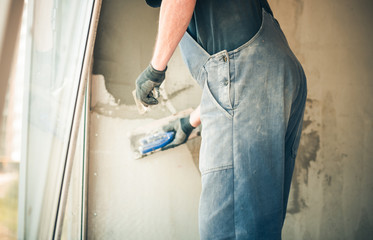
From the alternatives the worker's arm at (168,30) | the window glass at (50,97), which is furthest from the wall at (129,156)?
the worker's arm at (168,30)

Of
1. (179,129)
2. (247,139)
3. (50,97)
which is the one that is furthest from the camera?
(179,129)

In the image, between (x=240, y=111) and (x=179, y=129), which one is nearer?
(x=240, y=111)

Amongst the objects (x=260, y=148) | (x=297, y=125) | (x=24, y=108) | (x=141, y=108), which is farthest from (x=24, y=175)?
(x=297, y=125)

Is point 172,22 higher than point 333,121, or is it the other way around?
point 172,22

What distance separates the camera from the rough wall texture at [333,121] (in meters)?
1.60

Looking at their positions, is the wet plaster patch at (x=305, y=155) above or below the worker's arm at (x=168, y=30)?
below

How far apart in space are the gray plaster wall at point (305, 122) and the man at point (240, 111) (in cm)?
73

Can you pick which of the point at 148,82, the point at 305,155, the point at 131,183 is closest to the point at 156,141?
the point at 131,183

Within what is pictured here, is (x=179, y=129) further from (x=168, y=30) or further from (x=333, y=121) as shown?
(x=333, y=121)

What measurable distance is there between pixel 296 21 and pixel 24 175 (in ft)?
5.83

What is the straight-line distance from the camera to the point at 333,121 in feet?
5.43

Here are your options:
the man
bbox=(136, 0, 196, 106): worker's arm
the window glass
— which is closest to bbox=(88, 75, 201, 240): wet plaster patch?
the window glass

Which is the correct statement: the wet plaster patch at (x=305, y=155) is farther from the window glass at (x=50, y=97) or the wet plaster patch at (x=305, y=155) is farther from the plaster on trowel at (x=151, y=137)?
the window glass at (x=50, y=97)

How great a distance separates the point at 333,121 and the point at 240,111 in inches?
51.9
